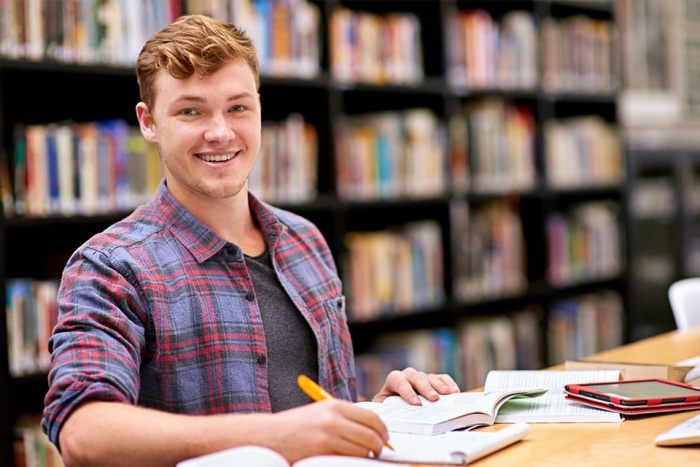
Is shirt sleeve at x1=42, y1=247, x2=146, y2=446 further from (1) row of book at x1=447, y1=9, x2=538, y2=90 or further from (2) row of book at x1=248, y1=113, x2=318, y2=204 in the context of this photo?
(1) row of book at x1=447, y1=9, x2=538, y2=90

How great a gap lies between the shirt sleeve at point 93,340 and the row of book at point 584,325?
A: 3.15m

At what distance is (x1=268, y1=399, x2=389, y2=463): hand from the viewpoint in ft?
3.67

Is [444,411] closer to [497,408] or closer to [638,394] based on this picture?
[497,408]

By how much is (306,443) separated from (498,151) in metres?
2.99

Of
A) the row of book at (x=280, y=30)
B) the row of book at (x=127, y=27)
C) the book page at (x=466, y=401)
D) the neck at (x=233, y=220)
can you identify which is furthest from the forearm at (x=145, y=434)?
the row of book at (x=280, y=30)

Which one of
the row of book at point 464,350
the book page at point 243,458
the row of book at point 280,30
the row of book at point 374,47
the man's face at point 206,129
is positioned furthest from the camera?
the row of book at point 464,350

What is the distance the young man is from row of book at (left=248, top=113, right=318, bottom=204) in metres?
1.18

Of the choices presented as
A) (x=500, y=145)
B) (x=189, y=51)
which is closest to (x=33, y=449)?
(x=189, y=51)

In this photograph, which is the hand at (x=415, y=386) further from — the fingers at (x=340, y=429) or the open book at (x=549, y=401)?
the fingers at (x=340, y=429)

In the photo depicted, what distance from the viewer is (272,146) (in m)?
3.00

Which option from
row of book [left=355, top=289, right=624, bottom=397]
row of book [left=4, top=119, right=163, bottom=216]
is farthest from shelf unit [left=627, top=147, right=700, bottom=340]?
row of book [left=4, top=119, right=163, bottom=216]

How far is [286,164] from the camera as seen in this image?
3.05 m

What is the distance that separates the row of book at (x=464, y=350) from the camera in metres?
3.40

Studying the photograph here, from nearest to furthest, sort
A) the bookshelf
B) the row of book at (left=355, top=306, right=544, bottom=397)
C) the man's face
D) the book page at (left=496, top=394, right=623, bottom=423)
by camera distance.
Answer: the book page at (left=496, top=394, right=623, bottom=423) < the man's face < the bookshelf < the row of book at (left=355, top=306, right=544, bottom=397)
